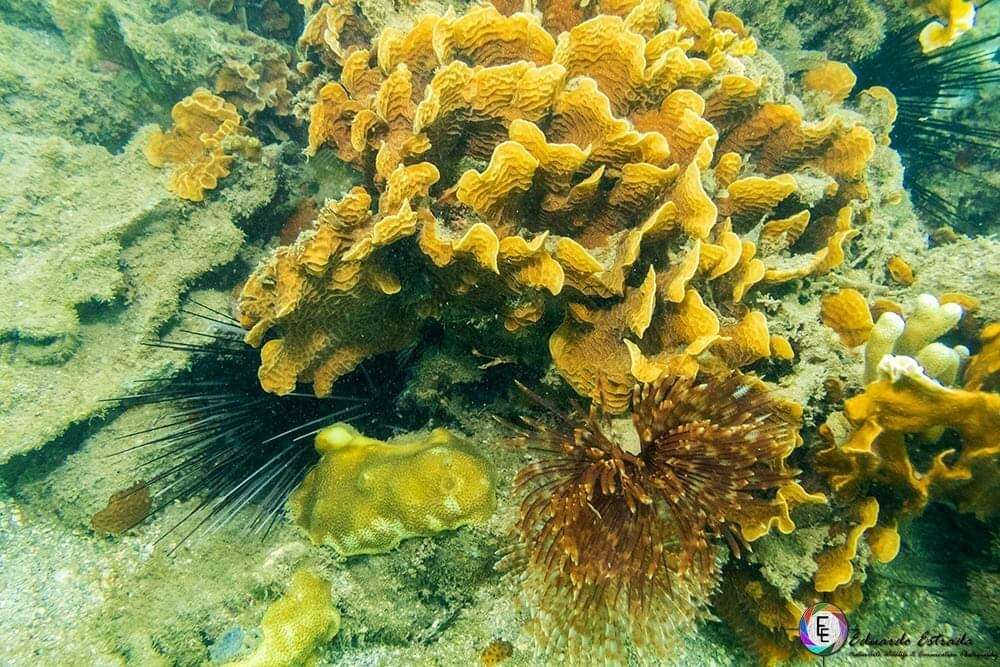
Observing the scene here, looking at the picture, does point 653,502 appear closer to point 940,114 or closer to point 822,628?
point 822,628

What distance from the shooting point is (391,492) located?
2.61m

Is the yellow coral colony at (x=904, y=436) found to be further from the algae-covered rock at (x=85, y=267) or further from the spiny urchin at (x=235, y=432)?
the algae-covered rock at (x=85, y=267)

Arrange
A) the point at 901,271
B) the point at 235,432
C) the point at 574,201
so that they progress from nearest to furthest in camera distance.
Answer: the point at 574,201
the point at 901,271
the point at 235,432

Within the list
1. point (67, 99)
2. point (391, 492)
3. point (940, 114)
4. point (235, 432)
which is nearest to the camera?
point (391, 492)

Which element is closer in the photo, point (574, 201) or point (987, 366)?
point (987, 366)

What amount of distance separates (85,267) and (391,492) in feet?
9.39

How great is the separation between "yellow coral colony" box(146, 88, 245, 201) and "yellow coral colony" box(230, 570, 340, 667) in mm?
2854

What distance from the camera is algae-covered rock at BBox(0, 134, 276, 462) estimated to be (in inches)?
137

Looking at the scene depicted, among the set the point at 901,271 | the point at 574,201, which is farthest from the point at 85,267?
the point at 901,271

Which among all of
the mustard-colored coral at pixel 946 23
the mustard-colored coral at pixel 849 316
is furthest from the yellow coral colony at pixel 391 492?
the mustard-colored coral at pixel 946 23

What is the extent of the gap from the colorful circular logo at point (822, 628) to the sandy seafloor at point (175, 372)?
0.89ft

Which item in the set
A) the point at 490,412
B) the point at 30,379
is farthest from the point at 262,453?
the point at 30,379

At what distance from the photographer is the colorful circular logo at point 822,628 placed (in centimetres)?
246

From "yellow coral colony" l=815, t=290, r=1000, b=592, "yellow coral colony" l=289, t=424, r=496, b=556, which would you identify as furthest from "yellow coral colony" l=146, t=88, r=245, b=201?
"yellow coral colony" l=815, t=290, r=1000, b=592
